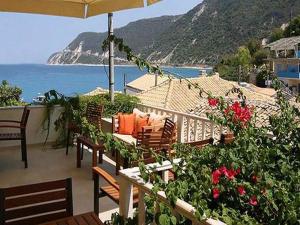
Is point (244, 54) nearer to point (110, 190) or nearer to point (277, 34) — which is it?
point (277, 34)

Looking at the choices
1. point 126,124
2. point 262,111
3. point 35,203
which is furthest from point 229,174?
point 262,111

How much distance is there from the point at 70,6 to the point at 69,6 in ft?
0.05

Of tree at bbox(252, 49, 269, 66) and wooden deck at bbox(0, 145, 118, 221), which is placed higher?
tree at bbox(252, 49, 269, 66)

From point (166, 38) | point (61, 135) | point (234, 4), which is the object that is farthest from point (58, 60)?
point (61, 135)

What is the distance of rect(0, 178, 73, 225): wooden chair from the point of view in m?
2.18

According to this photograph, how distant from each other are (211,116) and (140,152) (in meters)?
1.33

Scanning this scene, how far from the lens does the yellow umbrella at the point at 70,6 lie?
461cm

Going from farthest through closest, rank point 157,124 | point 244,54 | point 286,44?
point 244,54, point 286,44, point 157,124

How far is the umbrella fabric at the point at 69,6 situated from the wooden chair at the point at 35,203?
2.80m

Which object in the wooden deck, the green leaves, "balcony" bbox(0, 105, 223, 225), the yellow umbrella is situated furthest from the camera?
the yellow umbrella

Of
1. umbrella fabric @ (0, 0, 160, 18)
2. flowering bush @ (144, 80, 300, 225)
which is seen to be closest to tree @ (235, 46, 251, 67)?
umbrella fabric @ (0, 0, 160, 18)

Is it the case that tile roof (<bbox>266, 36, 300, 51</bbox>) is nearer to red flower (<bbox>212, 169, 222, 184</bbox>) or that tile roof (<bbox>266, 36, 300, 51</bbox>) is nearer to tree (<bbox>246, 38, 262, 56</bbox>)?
tree (<bbox>246, 38, 262, 56</bbox>)

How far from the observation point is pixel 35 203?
7.43ft

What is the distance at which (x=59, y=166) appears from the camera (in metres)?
5.41
